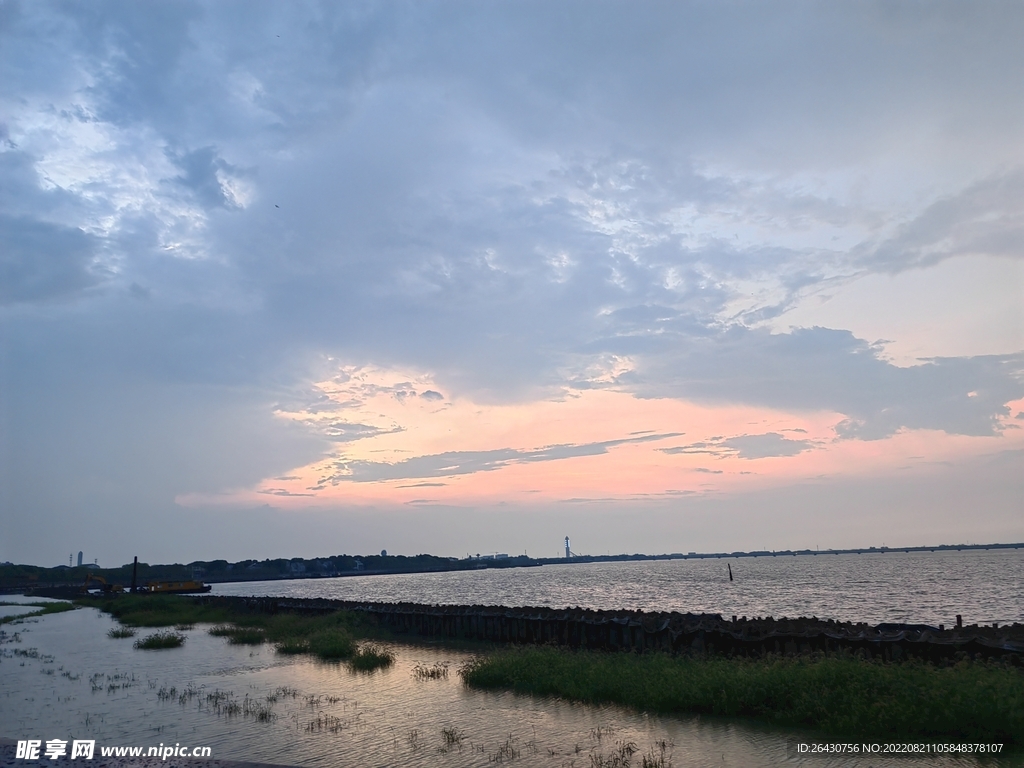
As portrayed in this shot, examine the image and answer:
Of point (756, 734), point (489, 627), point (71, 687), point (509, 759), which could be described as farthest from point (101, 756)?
point (489, 627)

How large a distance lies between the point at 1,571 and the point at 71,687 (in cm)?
17125

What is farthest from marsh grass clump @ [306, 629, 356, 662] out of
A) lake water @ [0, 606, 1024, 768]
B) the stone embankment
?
the stone embankment

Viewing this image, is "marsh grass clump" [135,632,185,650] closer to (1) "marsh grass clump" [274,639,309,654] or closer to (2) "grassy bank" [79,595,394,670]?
(2) "grassy bank" [79,595,394,670]

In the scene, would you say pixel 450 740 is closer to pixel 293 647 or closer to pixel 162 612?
pixel 293 647

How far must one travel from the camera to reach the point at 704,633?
21.4 metres

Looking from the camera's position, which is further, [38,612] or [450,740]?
[38,612]

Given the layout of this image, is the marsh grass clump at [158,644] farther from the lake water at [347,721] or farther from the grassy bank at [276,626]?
the lake water at [347,721]

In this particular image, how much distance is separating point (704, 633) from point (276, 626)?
28.5 meters

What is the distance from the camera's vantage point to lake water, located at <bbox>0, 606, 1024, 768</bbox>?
42.1 ft

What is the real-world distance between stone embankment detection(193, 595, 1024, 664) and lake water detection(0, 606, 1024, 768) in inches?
201

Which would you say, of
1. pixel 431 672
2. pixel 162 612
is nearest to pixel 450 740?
pixel 431 672

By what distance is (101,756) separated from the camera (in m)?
13.3

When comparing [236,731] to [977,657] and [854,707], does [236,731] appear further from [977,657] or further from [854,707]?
[977,657]

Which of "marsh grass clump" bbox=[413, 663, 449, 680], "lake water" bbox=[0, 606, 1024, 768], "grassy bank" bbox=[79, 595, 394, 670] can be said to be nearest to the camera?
"lake water" bbox=[0, 606, 1024, 768]
